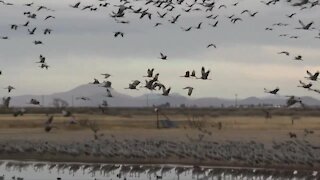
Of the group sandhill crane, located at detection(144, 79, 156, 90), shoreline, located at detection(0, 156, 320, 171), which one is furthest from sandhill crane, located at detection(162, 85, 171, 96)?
shoreline, located at detection(0, 156, 320, 171)

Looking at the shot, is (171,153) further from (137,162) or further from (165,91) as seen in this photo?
(165,91)

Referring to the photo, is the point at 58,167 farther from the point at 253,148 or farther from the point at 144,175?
the point at 253,148

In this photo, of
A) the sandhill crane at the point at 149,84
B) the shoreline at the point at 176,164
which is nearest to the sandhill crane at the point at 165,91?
the sandhill crane at the point at 149,84

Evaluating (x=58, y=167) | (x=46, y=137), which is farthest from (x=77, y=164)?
(x=46, y=137)

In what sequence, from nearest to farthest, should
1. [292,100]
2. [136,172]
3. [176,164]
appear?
[292,100] < [136,172] < [176,164]

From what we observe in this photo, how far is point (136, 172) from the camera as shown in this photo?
54250 millimetres

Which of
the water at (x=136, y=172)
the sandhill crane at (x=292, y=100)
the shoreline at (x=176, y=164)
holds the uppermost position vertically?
the sandhill crane at (x=292, y=100)

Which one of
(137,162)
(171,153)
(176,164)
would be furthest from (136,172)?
(171,153)

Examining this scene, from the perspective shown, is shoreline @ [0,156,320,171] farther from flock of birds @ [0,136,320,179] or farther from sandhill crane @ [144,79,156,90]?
sandhill crane @ [144,79,156,90]

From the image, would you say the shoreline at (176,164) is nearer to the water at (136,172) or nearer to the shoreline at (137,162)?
the shoreline at (137,162)

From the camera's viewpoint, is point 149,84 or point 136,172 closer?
point 149,84

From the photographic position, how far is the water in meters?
51.5

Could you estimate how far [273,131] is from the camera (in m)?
85.4

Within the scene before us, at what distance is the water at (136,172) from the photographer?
51.5m
